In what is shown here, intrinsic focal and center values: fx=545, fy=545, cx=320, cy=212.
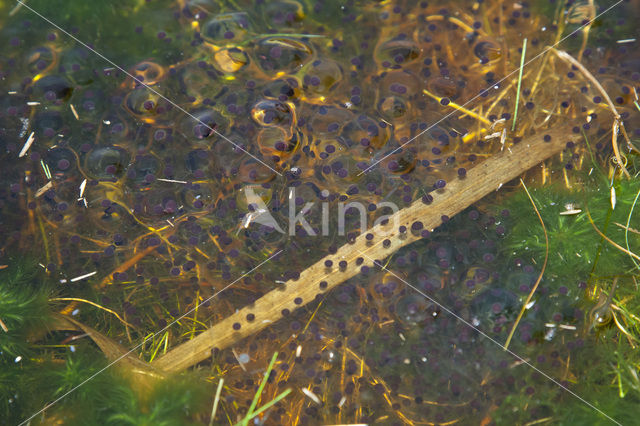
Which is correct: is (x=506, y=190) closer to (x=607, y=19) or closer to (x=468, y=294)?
(x=468, y=294)

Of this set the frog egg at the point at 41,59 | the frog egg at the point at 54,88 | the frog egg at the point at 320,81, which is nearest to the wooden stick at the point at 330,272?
the frog egg at the point at 320,81

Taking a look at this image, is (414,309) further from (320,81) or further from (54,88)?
(54,88)

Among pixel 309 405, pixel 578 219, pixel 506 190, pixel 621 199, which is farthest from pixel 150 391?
pixel 621 199

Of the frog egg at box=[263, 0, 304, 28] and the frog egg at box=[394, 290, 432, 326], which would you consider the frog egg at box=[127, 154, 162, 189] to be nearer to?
the frog egg at box=[263, 0, 304, 28]

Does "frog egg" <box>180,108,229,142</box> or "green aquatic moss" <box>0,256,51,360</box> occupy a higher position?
"frog egg" <box>180,108,229,142</box>

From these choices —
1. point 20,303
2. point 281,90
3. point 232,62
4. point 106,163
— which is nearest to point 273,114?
point 281,90

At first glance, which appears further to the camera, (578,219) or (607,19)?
(607,19)

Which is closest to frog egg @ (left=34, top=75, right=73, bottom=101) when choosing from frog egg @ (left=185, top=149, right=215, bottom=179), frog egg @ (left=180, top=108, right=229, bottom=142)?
frog egg @ (left=180, top=108, right=229, bottom=142)
